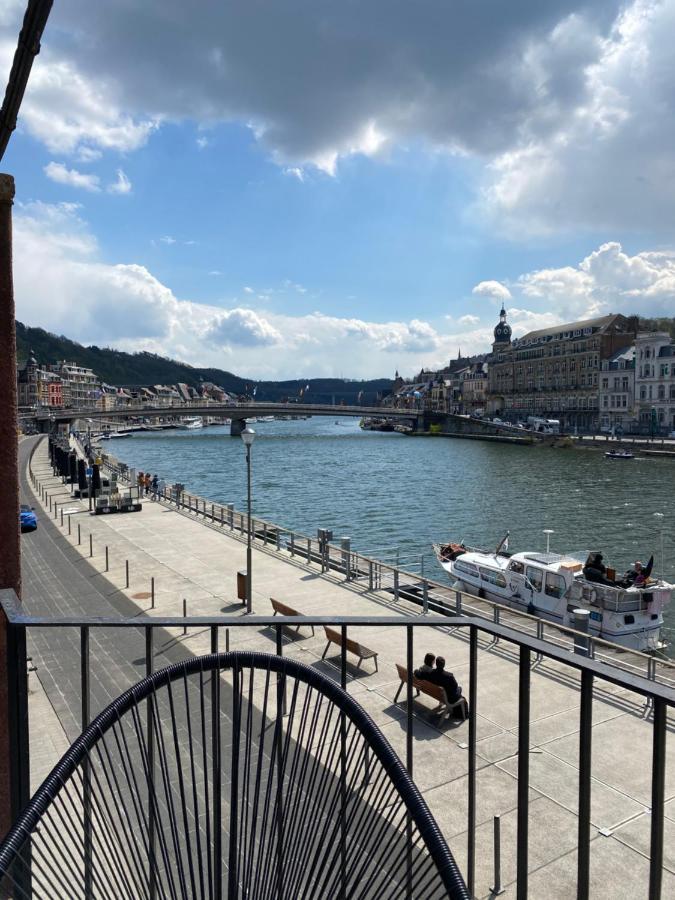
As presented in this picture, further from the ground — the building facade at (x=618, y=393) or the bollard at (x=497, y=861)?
the building facade at (x=618, y=393)

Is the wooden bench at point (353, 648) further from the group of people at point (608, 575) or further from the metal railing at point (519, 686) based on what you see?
the group of people at point (608, 575)

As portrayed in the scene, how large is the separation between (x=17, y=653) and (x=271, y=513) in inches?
1666

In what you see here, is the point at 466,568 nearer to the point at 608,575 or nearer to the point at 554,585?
the point at 554,585

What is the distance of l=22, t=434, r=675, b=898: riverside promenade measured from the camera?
24.7 ft

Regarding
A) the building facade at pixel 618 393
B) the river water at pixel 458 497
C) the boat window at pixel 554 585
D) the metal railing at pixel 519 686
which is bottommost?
the river water at pixel 458 497

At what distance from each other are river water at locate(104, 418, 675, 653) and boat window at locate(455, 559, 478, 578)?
8.65 feet

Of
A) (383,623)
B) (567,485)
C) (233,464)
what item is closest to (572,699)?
(383,623)

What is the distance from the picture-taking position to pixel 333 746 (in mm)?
2646

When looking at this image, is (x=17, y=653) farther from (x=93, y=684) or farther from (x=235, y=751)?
(x=93, y=684)

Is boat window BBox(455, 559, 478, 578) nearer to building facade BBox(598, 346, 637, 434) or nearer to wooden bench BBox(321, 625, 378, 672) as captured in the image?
wooden bench BBox(321, 625, 378, 672)

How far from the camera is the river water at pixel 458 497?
34.6 m

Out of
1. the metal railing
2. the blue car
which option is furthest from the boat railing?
the metal railing

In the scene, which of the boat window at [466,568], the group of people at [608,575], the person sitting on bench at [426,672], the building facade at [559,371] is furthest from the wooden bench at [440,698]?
the building facade at [559,371]

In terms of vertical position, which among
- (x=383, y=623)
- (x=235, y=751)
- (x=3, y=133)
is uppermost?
(x=3, y=133)
